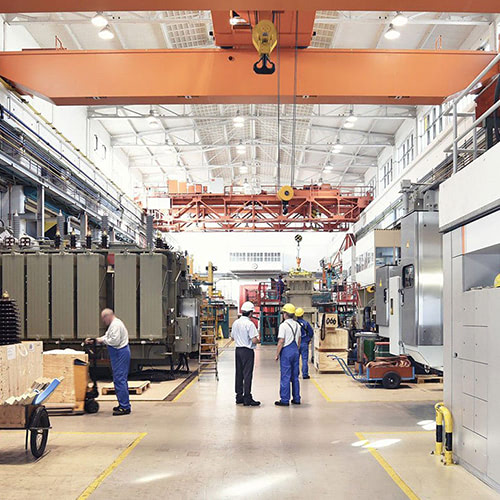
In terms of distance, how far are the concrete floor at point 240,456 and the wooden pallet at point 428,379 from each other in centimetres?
270

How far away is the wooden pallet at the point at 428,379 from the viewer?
41.8 ft

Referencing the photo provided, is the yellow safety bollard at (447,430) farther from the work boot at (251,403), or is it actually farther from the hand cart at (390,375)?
the hand cart at (390,375)

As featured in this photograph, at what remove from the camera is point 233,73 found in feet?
34.3

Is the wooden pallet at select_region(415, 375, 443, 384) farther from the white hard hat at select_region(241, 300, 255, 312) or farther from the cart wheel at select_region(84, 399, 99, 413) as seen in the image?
the cart wheel at select_region(84, 399, 99, 413)

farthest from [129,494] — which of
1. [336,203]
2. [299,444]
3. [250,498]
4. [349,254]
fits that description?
A: [349,254]

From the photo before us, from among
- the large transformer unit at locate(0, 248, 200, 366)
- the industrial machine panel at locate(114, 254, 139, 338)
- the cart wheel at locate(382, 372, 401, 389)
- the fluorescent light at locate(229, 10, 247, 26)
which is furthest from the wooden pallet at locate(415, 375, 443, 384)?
the fluorescent light at locate(229, 10, 247, 26)

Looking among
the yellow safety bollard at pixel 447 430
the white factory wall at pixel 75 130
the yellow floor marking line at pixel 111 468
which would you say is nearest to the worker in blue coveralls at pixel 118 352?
the yellow floor marking line at pixel 111 468

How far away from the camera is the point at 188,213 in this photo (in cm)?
2812

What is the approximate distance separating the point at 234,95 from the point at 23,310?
22.2 feet

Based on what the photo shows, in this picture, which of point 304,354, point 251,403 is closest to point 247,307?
point 251,403

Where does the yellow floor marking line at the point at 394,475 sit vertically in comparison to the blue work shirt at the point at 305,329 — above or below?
below

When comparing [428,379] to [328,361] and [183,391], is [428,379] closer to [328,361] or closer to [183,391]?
[328,361]

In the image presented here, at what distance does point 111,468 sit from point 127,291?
22.9ft

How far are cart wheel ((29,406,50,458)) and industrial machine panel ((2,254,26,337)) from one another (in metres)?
6.64
